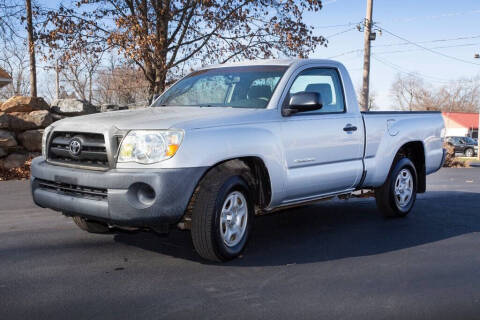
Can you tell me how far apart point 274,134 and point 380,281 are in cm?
164

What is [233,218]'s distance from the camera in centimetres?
477

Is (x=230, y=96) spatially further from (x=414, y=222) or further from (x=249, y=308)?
(x=414, y=222)

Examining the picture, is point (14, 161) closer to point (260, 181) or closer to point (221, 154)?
point (260, 181)

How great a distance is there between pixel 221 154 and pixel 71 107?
9.77 metres

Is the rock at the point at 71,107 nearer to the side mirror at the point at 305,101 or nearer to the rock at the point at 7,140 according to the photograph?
the rock at the point at 7,140

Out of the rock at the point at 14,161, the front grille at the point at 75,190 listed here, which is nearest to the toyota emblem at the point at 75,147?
the front grille at the point at 75,190

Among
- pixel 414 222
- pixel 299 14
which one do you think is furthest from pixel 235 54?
pixel 414 222

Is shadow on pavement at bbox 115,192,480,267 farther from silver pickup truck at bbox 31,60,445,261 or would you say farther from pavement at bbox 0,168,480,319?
silver pickup truck at bbox 31,60,445,261

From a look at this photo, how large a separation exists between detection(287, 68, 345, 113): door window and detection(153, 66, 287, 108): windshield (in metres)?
0.34

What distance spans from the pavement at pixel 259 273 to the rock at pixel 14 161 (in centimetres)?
486

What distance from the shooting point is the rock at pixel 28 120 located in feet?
39.3

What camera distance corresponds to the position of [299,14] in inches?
513

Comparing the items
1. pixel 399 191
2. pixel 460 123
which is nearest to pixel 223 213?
pixel 399 191

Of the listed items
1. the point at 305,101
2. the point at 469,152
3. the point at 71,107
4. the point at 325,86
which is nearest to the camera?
the point at 305,101
